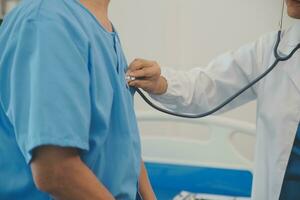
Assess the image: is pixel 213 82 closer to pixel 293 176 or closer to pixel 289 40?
pixel 289 40

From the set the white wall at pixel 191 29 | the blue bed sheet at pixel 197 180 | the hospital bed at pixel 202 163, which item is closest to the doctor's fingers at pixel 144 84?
the hospital bed at pixel 202 163

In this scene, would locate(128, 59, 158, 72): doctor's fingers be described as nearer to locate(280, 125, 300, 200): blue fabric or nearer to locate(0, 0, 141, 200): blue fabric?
locate(0, 0, 141, 200): blue fabric

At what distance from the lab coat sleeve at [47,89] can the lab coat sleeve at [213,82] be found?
0.64m

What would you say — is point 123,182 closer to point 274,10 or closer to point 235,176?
point 235,176

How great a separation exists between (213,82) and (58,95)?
808 millimetres

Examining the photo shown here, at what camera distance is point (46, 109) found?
24.6 inches

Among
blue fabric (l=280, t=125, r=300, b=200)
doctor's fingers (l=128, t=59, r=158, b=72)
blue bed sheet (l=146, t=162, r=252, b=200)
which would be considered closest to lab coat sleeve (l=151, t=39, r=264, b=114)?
doctor's fingers (l=128, t=59, r=158, b=72)

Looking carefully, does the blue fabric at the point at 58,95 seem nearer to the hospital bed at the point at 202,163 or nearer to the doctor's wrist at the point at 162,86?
the doctor's wrist at the point at 162,86

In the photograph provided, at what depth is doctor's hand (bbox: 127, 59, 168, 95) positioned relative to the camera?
3.54ft

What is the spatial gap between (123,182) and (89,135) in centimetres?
15

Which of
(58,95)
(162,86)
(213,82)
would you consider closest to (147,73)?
(162,86)

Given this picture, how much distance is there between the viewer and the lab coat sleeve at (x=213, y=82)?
1.30m

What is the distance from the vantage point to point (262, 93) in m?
1.24

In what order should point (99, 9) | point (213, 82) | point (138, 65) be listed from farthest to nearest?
point (213, 82) < point (138, 65) < point (99, 9)
